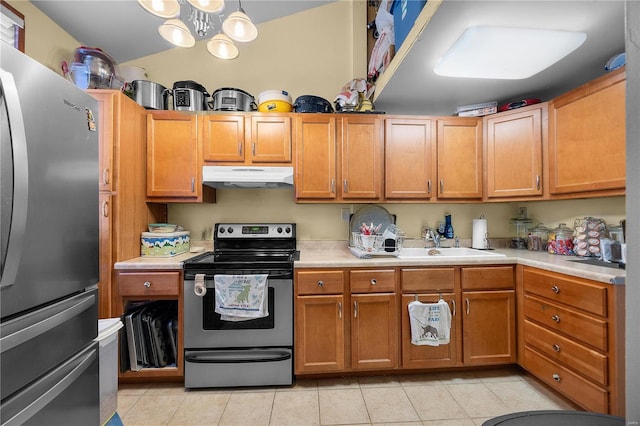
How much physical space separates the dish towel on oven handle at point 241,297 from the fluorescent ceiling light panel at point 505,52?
1.97m

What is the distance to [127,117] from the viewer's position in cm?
200

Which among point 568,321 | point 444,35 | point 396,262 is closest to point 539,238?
point 568,321

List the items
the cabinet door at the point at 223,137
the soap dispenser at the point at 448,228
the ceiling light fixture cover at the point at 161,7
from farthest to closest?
the soap dispenser at the point at 448,228 < the cabinet door at the point at 223,137 < the ceiling light fixture cover at the point at 161,7

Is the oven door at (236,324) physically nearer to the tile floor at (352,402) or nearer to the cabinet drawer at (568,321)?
the tile floor at (352,402)

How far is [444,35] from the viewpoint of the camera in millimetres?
1592

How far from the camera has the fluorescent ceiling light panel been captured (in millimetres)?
1558

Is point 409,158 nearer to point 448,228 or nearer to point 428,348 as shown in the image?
point 448,228

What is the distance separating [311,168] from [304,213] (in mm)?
512

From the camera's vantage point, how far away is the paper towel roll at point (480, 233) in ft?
8.32

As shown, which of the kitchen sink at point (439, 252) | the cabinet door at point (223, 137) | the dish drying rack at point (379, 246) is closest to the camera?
the dish drying rack at point (379, 246)

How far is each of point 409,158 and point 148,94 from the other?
2.29 meters

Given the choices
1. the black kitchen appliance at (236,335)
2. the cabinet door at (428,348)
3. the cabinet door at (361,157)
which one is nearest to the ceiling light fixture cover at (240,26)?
the cabinet door at (361,157)

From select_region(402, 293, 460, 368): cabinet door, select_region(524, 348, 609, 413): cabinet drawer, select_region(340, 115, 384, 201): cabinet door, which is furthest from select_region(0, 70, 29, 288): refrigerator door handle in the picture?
select_region(524, 348, 609, 413): cabinet drawer

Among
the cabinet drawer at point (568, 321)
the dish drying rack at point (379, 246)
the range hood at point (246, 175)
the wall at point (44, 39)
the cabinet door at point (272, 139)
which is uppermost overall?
the wall at point (44, 39)
